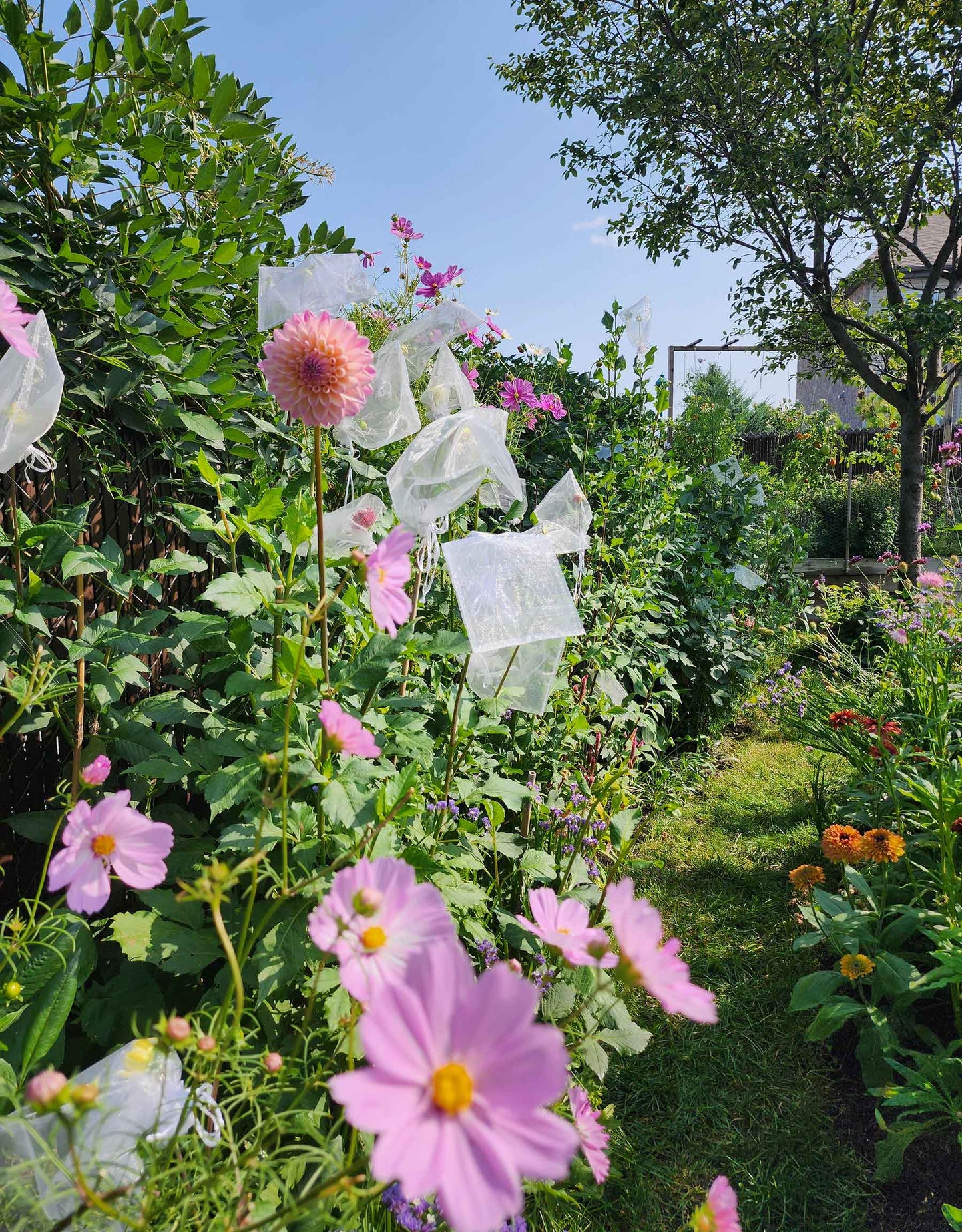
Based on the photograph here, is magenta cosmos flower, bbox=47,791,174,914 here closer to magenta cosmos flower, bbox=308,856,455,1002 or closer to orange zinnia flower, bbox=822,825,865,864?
magenta cosmos flower, bbox=308,856,455,1002

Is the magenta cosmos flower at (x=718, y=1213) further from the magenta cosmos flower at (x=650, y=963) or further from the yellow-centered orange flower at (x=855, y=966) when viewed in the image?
the yellow-centered orange flower at (x=855, y=966)

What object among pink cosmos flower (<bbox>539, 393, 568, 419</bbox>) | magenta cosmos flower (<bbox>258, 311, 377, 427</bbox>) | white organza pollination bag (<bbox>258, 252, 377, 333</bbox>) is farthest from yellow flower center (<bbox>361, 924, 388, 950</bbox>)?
pink cosmos flower (<bbox>539, 393, 568, 419</bbox>)

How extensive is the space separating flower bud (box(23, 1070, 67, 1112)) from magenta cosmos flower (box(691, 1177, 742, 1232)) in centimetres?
53

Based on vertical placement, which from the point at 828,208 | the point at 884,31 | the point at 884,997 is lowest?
the point at 884,997

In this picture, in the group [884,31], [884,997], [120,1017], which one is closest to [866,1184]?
[884,997]

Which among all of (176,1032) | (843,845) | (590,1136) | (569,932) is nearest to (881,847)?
(843,845)

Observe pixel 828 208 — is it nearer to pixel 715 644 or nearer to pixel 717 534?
pixel 717 534

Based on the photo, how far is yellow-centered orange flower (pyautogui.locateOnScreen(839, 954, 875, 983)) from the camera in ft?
5.31

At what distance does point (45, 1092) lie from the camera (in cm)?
41

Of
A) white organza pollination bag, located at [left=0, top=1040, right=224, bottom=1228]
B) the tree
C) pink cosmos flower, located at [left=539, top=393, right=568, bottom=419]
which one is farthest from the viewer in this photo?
the tree

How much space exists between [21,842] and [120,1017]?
51cm

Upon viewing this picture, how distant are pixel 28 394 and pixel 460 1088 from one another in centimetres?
→ 99

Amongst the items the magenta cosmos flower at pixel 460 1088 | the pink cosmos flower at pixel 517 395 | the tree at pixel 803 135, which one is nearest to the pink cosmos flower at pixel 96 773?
the magenta cosmos flower at pixel 460 1088

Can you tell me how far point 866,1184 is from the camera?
1519 millimetres
